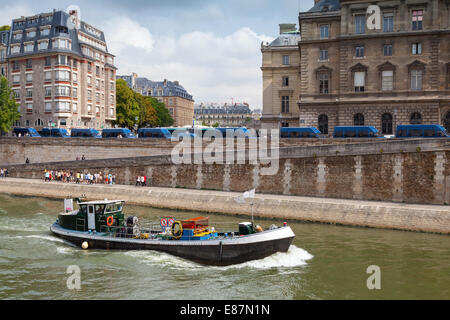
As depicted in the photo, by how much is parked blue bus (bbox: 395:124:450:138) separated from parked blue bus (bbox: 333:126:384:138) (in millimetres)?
2187

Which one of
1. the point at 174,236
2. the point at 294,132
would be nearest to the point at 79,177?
the point at 294,132

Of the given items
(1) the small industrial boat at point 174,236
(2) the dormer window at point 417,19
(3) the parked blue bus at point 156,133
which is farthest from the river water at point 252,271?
(2) the dormer window at point 417,19

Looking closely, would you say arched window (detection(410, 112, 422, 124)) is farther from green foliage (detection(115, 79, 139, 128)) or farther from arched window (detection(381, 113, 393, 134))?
green foliage (detection(115, 79, 139, 128))

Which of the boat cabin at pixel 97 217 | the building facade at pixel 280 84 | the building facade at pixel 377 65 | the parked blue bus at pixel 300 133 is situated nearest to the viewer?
the boat cabin at pixel 97 217

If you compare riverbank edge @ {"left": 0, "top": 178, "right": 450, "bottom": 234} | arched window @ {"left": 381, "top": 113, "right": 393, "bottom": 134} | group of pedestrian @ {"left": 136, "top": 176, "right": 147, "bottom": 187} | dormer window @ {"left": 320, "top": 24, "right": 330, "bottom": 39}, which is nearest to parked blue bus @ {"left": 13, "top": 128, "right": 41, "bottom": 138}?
riverbank edge @ {"left": 0, "top": 178, "right": 450, "bottom": 234}

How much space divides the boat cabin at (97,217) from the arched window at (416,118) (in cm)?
3340

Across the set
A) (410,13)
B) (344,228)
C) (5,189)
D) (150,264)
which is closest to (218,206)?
(344,228)

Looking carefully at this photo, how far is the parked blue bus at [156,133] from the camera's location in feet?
165

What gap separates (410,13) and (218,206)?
2942cm

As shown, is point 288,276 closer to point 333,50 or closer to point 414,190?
point 414,190

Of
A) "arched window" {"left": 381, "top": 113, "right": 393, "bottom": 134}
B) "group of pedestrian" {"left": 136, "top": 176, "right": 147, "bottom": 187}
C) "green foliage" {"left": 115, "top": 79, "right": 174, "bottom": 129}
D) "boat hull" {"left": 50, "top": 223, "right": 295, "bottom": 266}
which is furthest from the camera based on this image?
"green foliage" {"left": 115, "top": 79, "right": 174, "bottom": 129}

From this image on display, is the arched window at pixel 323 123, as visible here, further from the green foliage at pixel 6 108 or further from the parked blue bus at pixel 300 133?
the green foliage at pixel 6 108

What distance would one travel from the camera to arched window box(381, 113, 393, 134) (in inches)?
1884
